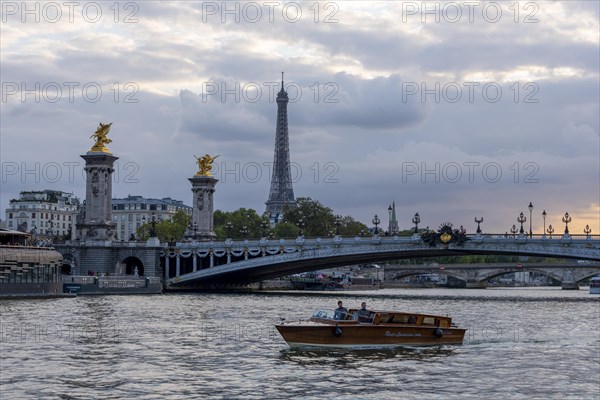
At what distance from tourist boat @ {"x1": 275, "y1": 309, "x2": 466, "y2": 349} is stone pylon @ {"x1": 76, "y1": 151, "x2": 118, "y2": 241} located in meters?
81.0

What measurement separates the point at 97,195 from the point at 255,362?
3442 inches

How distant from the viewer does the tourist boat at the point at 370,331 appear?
49062 mm

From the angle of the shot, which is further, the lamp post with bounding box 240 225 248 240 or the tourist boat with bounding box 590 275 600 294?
the lamp post with bounding box 240 225 248 240

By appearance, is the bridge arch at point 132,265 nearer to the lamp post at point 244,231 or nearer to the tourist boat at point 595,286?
the lamp post at point 244,231

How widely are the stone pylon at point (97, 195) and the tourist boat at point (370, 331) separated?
8098 cm

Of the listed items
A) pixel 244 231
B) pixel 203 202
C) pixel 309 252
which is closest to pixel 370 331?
pixel 309 252

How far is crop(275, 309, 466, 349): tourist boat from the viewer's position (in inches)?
1932

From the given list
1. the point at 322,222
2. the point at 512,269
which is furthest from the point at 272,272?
the point at 512,269

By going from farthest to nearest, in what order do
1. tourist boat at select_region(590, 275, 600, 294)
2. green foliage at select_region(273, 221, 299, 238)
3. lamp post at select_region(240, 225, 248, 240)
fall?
green foliage at select_region(273, 221, 299, 238) → lamp post at select_region(240, 225, 248, 240) → tourist boat at select_region(590, 275, 600, 294)

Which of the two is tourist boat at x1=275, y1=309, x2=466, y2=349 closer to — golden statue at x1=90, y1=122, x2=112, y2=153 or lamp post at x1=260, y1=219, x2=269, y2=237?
golden statue at x1=90, y1=122, x2=112, y2=153

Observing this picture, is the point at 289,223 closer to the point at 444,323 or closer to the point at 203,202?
the point at 203,202

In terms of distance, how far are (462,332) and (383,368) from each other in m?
10.7

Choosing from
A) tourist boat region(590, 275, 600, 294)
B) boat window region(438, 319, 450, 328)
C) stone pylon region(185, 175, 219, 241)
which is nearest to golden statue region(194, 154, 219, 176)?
stone pylon region(185, 175, 219, 241)

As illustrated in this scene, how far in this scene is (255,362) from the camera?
145ft
